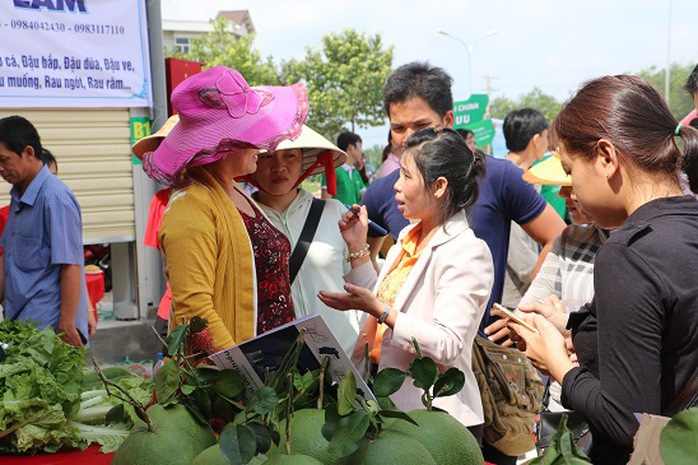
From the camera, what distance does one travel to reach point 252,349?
1428 millimetres

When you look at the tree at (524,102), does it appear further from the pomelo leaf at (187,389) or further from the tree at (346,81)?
the pomelo leaf at (187,389)

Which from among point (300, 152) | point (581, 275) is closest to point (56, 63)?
point (300, 152)

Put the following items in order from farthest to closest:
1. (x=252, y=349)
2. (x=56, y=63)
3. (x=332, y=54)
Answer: (x=332, y=54)
(x=56, y=63)
(x=252, y=349)

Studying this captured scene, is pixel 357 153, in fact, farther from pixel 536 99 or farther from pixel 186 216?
pixel 536 99

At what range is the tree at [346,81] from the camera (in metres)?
46.4

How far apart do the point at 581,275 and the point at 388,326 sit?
72cm

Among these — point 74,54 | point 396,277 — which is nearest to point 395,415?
point 396,277

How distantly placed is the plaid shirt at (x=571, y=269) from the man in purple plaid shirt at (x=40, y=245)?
2.46m

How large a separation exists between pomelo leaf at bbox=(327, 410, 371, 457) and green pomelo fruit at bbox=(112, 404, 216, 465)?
29cm

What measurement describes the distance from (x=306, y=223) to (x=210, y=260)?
99cm

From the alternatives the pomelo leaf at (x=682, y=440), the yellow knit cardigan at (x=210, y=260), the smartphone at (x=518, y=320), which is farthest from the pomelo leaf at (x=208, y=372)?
the yellow knit cardigan at (x=210, y=260)

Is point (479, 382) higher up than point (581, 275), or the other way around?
point (581, 275)

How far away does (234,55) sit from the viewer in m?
45.0

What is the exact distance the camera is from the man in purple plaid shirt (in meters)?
4.29
